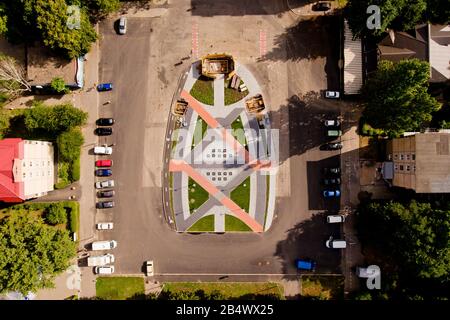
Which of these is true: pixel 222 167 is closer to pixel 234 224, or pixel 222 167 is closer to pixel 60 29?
pixel 234 224

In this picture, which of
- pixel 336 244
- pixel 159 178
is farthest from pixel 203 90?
pixel 336 244

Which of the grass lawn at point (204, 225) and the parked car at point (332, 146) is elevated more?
→ the parked car at point (332, 146)

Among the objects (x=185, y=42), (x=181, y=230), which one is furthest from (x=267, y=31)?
(x=181, y=230)

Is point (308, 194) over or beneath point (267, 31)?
beneath

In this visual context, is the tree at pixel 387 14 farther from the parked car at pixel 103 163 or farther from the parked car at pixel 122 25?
the parked car at pixel 103 163

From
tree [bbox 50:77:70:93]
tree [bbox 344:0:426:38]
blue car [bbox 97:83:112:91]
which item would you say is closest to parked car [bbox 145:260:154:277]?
blue car [bbox 97:83:112:91]

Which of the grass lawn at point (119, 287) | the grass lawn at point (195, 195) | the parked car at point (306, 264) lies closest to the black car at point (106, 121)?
the grass lawn at point (195, 195)

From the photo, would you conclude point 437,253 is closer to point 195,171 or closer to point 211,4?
point 195,171
